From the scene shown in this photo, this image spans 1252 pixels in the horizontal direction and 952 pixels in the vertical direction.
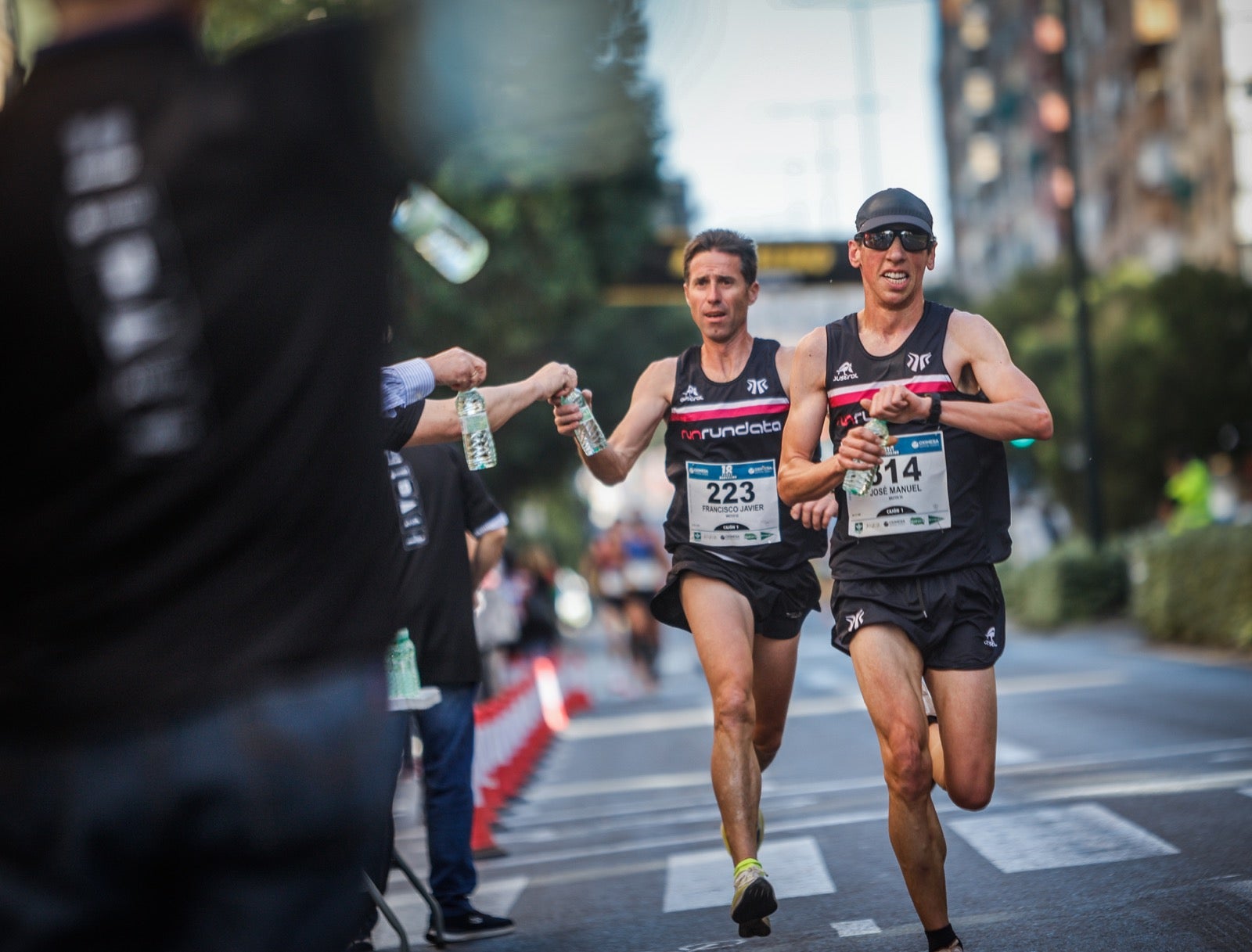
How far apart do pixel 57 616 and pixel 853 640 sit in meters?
3.99

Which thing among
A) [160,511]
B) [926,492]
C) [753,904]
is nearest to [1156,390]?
[926,492]

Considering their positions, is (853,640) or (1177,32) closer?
(853,640)

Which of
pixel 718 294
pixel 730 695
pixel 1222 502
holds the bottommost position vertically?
pixel 1222 502

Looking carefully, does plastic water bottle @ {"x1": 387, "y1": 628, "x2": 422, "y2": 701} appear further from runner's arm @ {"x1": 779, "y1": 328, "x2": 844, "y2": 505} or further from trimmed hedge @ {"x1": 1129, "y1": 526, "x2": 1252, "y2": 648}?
trimmed hedge @ {"x1": 1129, "y1": 526, "x2": 1252, "y2": 648}

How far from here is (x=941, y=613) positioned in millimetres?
5754

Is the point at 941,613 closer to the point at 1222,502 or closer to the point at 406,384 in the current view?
the point at 406,384

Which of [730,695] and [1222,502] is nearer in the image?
[730,695]

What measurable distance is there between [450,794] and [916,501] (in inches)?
99.7

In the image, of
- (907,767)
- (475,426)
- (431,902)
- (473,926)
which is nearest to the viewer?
(907,767)

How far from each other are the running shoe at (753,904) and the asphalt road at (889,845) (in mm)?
332

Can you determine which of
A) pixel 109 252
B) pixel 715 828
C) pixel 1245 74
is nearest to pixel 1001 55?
pixel 1245 74

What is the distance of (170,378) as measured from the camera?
6.98 feet

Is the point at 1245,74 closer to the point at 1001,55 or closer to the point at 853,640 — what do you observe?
the point at 1001,55

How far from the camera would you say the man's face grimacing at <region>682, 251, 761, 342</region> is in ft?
23.0
